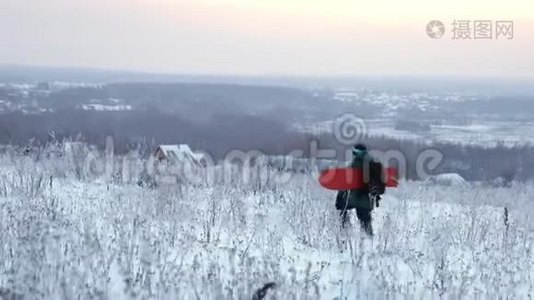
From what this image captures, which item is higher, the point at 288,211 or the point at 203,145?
the point at 288,211

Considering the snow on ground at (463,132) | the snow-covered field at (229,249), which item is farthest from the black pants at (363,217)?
the snow on ground at (463,132)

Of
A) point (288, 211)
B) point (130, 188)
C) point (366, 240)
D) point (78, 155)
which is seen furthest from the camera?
point (78, 155)

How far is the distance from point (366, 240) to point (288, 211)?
4.51 feet

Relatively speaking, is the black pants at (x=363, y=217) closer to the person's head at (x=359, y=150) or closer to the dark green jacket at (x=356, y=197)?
the dark green jacket at (x=356, y=197)

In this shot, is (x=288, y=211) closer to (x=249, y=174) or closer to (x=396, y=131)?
(x=249, y=174)

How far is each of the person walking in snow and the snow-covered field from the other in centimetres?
16

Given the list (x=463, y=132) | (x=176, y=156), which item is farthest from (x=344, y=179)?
(x=463, y=132)

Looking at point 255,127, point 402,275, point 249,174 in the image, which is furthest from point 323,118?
point 402,275

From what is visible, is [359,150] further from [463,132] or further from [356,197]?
[463,132]

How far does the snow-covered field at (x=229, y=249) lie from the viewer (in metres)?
4.39

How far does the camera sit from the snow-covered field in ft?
14.4

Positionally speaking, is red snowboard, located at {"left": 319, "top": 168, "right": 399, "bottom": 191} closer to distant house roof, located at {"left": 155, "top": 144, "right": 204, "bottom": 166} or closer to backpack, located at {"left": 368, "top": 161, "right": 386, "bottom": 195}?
backpack, located at {"left": 368, "top": 161, "right": 386, "bottom": 195}

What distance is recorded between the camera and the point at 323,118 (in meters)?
78.8

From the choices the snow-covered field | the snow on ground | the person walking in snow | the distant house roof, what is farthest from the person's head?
the snow on ground
